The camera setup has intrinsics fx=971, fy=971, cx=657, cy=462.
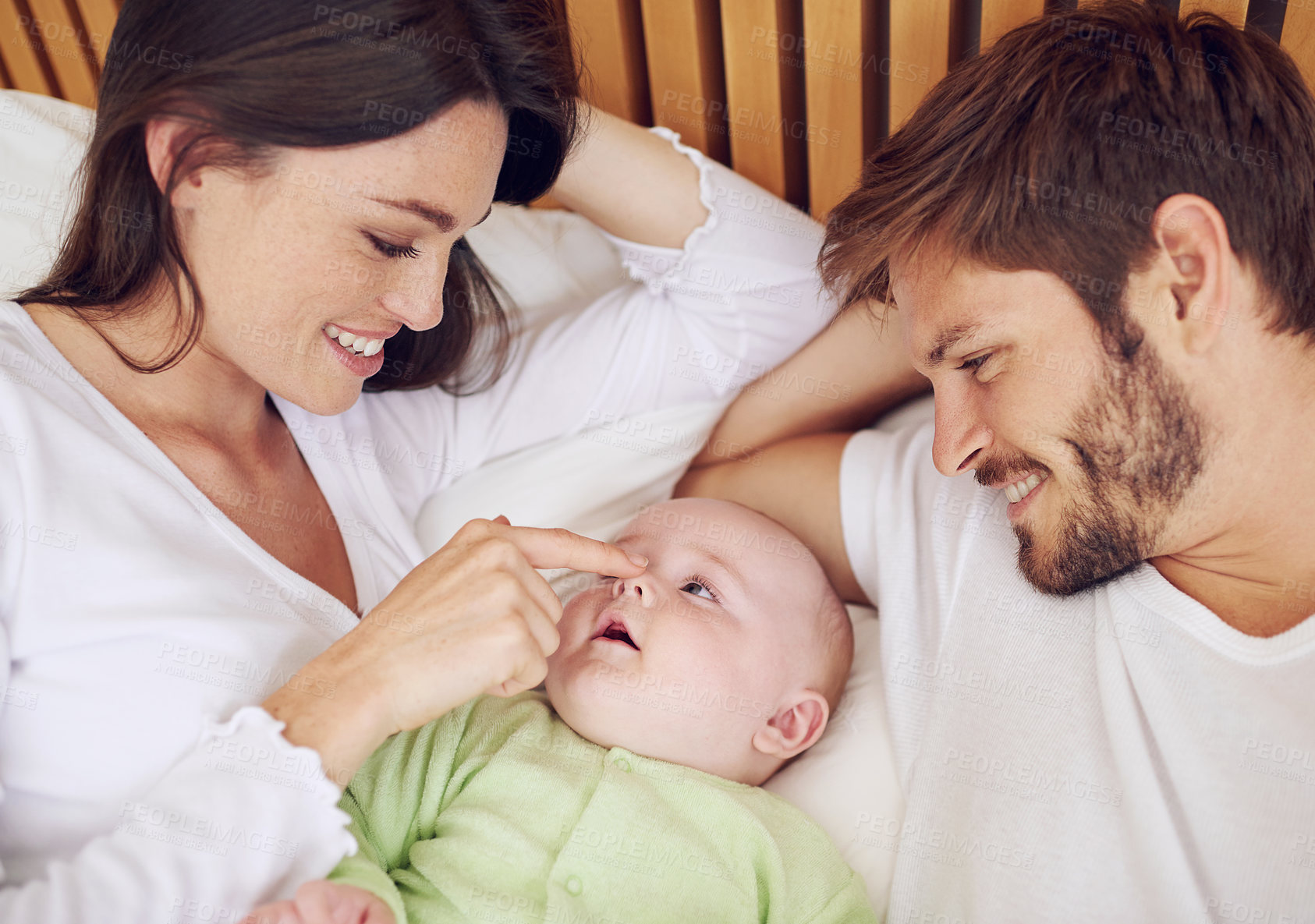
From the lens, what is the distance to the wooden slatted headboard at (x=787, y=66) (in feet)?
6.35

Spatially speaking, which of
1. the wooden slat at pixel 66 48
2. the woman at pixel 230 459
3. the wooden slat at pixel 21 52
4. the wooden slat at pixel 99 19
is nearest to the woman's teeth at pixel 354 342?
the woman at pixel 230 459

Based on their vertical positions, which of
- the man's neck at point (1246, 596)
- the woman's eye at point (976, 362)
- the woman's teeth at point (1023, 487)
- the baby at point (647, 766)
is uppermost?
the woman's eye at point (976, 362)

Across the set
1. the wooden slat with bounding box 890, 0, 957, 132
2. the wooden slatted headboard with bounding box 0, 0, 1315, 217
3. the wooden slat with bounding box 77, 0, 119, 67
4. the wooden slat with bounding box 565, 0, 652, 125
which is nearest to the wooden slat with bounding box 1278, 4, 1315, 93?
the wooden slatted headboard with bounding box 0, 0, 1315, 217

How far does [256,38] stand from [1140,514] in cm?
141

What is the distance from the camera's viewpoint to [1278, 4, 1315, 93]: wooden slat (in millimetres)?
1623

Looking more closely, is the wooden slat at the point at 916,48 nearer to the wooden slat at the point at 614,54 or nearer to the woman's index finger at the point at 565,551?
the wooden slat at the point at 614,54

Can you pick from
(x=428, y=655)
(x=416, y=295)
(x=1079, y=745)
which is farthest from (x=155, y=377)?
(x=1079, y=745)

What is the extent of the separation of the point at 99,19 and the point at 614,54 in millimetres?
1450

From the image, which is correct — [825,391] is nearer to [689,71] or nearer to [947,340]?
[947,340]

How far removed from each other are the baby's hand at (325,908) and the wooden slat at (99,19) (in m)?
2.31

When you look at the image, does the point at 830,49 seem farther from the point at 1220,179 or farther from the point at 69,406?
the point at 69,406

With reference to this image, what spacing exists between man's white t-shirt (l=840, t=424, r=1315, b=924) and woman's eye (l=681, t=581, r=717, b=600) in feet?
1.09

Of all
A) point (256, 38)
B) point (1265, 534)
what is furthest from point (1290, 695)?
point (256, 38)

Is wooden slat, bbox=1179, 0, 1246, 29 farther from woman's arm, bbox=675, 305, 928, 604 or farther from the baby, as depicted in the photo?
the baby
